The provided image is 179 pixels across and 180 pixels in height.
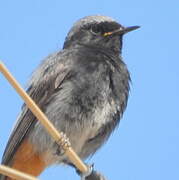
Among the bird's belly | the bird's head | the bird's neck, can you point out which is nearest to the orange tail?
the bird's belly

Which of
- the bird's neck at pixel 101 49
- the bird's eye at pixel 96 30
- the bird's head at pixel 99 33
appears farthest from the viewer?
the bird's eye at pixel 96 30

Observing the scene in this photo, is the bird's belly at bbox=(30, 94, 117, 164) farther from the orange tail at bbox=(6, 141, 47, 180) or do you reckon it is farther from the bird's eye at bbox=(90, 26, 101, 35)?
the bird's eye at bbox=(90, 26, 101, 35)

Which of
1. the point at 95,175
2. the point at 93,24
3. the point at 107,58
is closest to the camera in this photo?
the point at 95,175

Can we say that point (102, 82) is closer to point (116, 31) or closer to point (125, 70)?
point (125, 70)

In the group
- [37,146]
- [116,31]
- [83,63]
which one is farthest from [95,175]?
[116,31]

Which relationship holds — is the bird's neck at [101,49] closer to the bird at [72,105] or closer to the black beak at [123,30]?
the bird at [72,105]

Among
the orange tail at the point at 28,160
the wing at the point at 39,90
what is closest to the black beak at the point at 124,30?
the wing at the point at 39,90

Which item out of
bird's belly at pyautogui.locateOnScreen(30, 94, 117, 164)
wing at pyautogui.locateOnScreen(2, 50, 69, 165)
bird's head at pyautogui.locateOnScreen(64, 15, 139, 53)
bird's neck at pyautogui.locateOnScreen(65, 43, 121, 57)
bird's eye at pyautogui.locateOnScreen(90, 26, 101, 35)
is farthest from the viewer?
bird's eye at pyautogui.locateOnScreen(90, 26, 101, 35)
